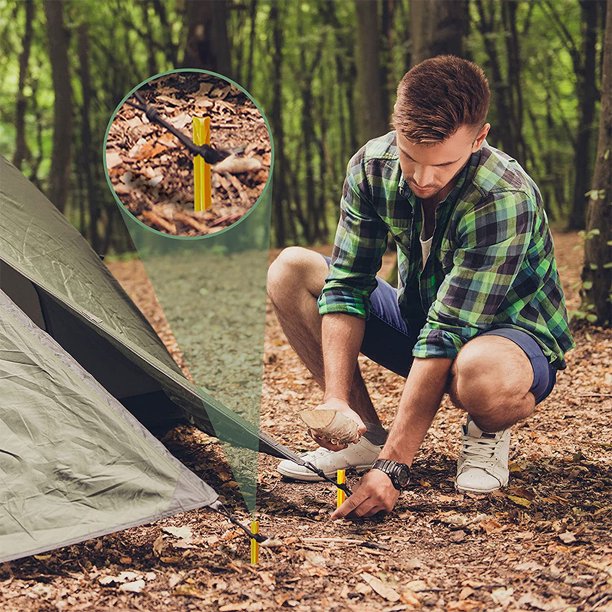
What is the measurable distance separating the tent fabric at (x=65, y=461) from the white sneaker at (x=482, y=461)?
92 cm

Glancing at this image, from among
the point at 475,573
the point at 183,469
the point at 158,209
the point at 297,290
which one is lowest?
the point at 475,573

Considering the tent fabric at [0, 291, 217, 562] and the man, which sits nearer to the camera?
the tent fabric at [0, 291, 217, 562]

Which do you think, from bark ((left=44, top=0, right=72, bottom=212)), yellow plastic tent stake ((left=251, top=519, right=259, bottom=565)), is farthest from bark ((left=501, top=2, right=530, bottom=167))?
yellow plastic tent stake ((left=251, top=519, right=259, bottom=565))

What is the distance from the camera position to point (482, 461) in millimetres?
2822

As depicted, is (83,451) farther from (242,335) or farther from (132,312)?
(242,335)

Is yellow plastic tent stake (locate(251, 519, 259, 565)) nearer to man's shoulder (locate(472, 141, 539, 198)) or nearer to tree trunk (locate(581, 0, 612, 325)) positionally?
man's shoulder (locate(472, 141, 539, 198))

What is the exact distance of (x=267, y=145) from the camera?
9.66ft

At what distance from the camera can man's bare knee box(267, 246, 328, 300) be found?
2982 mm

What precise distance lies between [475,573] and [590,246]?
298cm

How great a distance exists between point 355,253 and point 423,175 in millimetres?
466

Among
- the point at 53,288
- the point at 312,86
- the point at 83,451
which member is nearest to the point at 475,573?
the point at 83,451

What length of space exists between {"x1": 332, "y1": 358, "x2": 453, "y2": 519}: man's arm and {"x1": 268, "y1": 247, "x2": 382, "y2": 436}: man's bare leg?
51cm

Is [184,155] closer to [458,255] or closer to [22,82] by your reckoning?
[458,255]

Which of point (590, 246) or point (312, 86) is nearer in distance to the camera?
point (590, 246)
